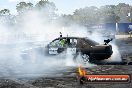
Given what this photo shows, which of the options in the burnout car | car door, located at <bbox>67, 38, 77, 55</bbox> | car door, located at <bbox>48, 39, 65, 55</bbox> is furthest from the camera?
car door, located at <bbox>48, 39, 65, 55</bbox>

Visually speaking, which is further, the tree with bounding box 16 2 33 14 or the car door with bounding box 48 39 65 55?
the tree with bounding box 16 2 33 14

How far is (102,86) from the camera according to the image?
9.52 meters

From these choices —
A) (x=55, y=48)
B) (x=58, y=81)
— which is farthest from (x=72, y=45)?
(x=58, y=81)

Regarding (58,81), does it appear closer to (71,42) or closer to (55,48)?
(55,48)

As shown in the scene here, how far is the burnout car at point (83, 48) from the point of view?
14.7m

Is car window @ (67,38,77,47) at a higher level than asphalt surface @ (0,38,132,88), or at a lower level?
higher

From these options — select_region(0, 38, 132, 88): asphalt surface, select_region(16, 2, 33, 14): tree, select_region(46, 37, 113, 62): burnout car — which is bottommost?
select_region(0, 38, 132, 88): asphalt surface

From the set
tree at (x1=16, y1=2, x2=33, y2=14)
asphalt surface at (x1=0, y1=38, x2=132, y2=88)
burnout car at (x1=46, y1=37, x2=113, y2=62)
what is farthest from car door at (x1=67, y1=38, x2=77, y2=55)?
tree at (x1=16, y1=2, x2=33, y2=14)

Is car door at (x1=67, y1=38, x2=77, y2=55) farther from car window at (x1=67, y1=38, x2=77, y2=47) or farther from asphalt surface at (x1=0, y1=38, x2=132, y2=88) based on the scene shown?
asphalt surface at (x1=0, y1=38, x2=132, y2=88)

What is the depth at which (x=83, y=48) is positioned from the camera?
15086 mm

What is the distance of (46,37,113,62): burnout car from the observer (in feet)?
48.4

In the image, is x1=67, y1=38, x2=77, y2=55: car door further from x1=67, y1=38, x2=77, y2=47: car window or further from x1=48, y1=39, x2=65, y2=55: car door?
x1=48, y1=39, x2=65, y2=55: car door

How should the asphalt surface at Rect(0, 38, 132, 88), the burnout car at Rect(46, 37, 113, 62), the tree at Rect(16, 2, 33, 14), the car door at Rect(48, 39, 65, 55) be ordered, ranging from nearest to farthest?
the asphalt surface at Rect(0, 38, 132, 88) → the burnout car at Rect(46, 37, 113, 62) → the car door at Rect(48, 39, 65, 55) → the tree at Rect(16, 2, 33, 14)

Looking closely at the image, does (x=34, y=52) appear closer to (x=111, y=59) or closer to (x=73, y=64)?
(x=73, y=64)
